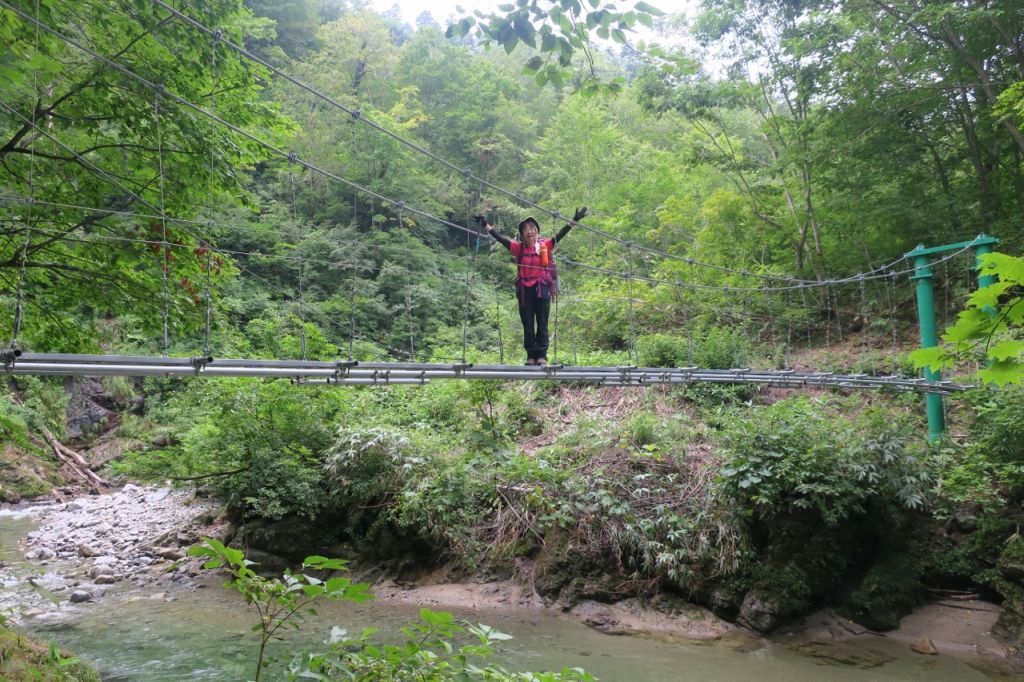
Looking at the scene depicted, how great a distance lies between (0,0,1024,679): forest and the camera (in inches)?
111

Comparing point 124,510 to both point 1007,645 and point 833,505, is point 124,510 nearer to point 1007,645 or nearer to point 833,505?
point 833,505

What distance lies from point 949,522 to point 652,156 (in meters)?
7.75

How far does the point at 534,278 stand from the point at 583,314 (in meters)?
4.24

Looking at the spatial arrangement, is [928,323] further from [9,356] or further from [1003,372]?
[9,356]

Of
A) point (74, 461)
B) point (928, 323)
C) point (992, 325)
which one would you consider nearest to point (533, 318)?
point (992, 325)

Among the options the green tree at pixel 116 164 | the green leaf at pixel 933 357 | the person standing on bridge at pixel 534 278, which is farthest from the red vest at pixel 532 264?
the green leaf at pixel 933 357

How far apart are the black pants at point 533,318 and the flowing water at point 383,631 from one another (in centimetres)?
157

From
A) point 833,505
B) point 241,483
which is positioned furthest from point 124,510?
point 833,505

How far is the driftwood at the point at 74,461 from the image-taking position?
7.41 m

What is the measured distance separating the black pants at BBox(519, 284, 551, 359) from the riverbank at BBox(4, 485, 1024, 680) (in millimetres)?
1692

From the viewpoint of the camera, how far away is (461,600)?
4.21 meters

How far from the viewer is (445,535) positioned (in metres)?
4.48

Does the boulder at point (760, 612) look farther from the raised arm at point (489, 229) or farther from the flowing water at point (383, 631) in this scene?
the raised arm at point (489, 229)

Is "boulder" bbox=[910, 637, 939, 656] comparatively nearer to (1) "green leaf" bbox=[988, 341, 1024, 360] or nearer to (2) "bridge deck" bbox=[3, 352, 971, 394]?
(2) "bridge deck" bbox=[3, 352, 971, 394]
